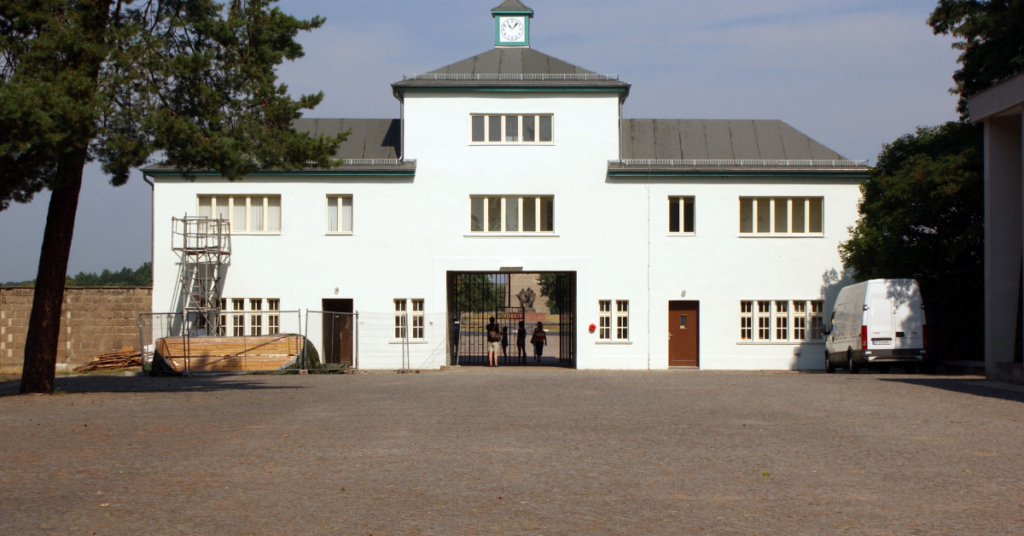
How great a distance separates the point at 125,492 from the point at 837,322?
23088mm

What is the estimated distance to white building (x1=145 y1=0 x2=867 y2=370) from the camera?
105 feet

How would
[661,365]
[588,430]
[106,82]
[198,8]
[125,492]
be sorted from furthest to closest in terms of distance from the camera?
[661,365] → [198,8] → [106,82] → [588,430] → [125,492]

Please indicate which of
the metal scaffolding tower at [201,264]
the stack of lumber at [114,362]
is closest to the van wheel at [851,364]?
the metal scaffolding tower at [201,264]

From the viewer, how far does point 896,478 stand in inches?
332

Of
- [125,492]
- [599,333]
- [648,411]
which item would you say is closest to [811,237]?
[599,333]

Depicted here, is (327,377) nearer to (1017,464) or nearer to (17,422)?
(17,422)

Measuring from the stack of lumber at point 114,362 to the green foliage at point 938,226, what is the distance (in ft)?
75.3

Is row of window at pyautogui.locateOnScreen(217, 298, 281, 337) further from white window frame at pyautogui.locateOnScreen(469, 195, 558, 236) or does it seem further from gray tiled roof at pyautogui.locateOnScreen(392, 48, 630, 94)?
gray tiled roof at pyautogui.locateOnScreen(392, 48, 630, 94)

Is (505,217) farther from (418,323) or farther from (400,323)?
(400,323)

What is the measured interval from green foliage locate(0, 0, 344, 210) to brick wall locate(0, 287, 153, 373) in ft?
49.0

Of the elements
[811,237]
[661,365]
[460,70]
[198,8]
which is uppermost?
[460,70]

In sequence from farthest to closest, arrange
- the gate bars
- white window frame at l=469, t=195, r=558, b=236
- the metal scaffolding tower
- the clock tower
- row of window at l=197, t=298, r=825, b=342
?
the clock tower
white window frame at l=469, t=195, r=558, b=236
row of window at l=197, t=298, r=825, b=342
the gate bars
the metal scaffolding tower

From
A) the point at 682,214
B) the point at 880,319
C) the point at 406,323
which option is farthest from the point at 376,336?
the point at 880,319

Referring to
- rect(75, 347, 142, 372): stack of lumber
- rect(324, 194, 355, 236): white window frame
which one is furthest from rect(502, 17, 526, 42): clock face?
rect(75, 347, 142, 372): stack of lumber
